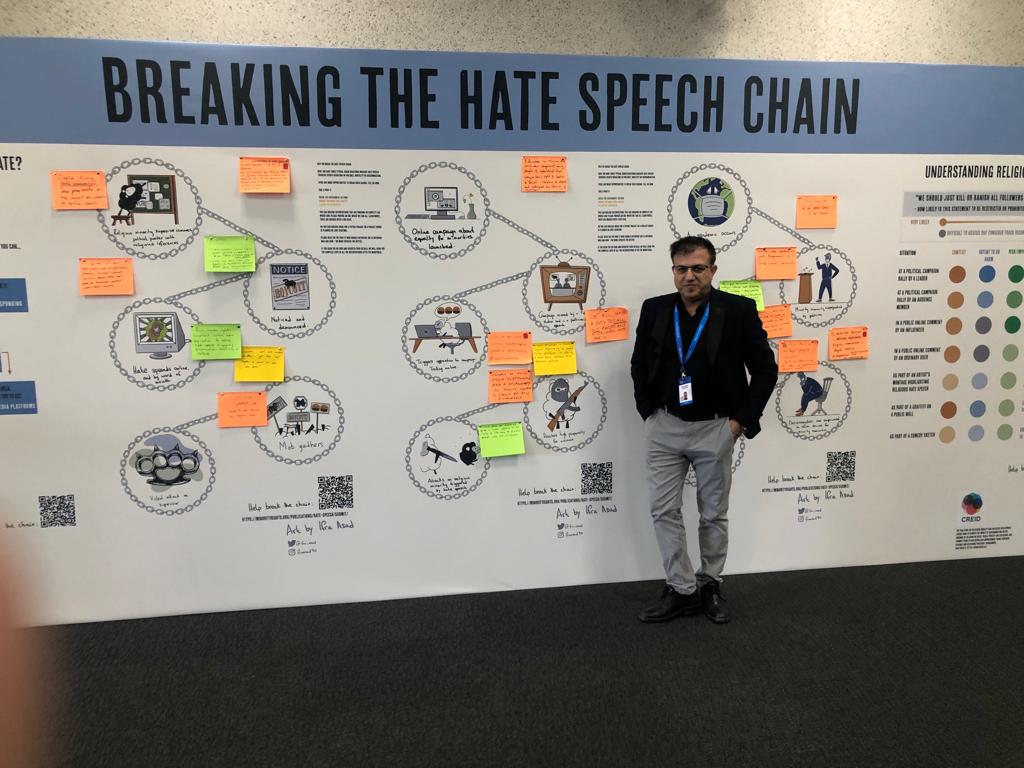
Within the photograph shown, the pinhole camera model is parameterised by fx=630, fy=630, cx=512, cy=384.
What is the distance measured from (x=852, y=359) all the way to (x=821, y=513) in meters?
0.71

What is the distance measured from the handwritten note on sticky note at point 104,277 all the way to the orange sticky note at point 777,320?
2568 mm

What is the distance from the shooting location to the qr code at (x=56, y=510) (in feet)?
8.19

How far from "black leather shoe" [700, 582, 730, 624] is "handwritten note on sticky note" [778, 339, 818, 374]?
99 cm

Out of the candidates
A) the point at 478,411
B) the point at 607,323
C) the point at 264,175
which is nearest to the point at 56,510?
the point at 264,175

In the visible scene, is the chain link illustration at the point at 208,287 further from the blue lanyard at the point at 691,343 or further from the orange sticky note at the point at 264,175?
the blue lanyard at the point at 691,343

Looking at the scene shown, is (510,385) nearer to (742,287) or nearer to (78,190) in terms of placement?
(742,287)

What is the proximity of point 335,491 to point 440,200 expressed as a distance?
1274 millimetres

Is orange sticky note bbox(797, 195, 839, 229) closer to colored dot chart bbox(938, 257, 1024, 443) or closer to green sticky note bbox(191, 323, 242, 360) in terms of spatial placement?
colored dot chart bbox(938, 257, 1024, 443)

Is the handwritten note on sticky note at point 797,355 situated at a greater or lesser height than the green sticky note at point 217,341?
lesser

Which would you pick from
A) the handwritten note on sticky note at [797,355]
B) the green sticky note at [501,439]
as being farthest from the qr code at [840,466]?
the green sticky note at [501,439]

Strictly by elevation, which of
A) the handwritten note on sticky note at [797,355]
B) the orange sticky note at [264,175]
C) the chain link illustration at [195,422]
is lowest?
Result: the chain link illustration at [195,422]

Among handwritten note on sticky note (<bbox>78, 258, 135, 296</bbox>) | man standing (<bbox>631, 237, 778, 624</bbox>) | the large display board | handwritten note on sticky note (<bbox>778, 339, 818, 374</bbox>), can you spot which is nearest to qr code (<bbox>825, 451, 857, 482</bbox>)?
the large display board

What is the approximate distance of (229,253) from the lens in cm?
243

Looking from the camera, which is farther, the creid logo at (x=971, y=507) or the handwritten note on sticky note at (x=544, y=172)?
the creid logo at (x=971, y=507)
